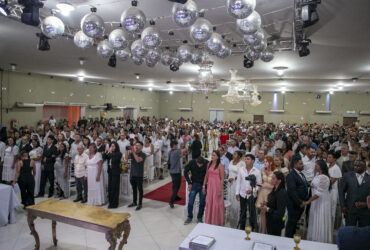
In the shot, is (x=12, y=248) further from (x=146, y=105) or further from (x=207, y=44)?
(x=146, y=105)

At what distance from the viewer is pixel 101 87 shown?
63.6ft

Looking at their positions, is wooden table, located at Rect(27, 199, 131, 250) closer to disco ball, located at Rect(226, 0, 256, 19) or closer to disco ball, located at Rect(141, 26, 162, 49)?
disco ball, located at Rect(141, 26, 162, 49)

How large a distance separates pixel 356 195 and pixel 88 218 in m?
4.01

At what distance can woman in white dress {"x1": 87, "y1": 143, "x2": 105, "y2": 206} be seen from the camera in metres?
A: 5.72

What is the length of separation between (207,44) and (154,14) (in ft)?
4.36

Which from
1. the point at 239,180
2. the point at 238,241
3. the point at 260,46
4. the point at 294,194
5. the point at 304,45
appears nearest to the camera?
the point at 238,241

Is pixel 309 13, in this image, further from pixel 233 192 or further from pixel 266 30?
pixel 233 192

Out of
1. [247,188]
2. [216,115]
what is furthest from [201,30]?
[216,115]

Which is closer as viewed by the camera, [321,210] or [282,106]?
[321,210]

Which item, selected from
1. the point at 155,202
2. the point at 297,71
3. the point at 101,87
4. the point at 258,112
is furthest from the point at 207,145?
the point at 258,112

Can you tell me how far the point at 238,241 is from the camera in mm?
2752

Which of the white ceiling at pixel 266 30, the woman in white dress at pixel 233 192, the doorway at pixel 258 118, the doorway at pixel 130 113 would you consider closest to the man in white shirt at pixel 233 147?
the woman in white dress at pixel 233 192

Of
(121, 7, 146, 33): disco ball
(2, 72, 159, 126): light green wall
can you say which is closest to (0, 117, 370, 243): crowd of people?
(121, 7, 146, 33): disco ball

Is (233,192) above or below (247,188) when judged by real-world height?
below
